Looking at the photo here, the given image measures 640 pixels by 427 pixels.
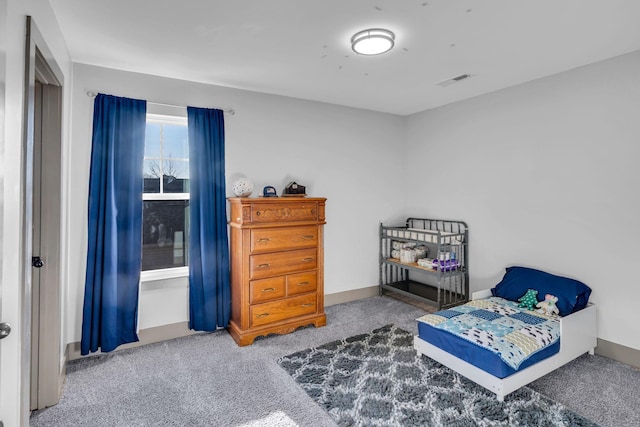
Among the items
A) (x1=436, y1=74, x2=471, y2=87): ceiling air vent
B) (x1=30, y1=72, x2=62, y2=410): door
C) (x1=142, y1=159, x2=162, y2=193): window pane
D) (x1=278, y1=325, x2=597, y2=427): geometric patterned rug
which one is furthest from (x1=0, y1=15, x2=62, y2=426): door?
(x1=436, y1=74, x2=471, y2=87): ceiling air vent

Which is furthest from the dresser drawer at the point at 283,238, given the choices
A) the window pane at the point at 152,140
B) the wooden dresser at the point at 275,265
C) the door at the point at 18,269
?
the door at the point at 18,269

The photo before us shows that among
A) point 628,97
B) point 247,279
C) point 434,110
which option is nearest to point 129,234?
point 247,279

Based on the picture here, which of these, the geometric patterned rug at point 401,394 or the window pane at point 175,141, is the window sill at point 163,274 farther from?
the geometric patterned rug at point 401,394

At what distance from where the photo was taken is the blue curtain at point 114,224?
2.88 meters

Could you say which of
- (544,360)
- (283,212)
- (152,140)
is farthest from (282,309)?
(544,360)

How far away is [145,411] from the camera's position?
2229 mm

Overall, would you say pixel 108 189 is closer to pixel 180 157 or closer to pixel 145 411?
pixel 180 157

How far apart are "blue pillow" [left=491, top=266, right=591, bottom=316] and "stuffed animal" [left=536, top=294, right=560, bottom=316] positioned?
0.04 meters

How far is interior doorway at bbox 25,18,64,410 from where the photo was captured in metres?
2.17

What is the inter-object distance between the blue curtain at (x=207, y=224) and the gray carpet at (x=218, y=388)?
11.1 inches

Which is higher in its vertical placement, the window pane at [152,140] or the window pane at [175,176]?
the window pane at [152,140]

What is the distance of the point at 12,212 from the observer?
138 cm

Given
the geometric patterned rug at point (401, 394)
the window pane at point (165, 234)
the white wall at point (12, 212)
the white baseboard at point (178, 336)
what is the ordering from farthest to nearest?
the window pane at point (165, 234) → the white baseboard at point (178, 336) → the geometric patterned rug at point (401, 394) → the white wall at point (12, 212)

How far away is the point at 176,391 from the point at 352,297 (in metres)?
2.46
